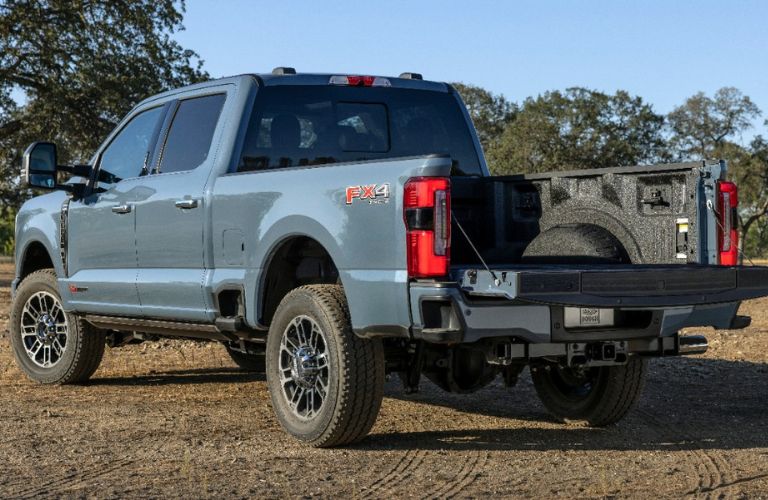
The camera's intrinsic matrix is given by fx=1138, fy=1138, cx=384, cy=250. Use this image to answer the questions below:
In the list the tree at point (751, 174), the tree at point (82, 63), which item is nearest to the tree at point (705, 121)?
the tree at point (751, 174)

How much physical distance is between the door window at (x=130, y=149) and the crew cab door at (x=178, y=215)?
251 mm

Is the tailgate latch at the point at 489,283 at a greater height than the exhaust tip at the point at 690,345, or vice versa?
the tailgate latch at the point at 489,283

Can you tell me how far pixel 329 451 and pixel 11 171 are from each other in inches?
951

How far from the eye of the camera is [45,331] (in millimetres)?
9047

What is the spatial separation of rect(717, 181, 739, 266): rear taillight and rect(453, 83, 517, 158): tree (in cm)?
5536

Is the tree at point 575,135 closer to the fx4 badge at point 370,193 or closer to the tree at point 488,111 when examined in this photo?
the tree at point 488,111

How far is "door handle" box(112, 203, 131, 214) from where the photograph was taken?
768 centimetres

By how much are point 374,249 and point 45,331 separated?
438 centimetres

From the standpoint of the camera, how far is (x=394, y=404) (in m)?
7.88

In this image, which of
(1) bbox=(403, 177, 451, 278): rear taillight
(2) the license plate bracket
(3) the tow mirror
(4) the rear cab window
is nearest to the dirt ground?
(2) the license plate bracket

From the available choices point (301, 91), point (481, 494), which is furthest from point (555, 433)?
point (301, 91)

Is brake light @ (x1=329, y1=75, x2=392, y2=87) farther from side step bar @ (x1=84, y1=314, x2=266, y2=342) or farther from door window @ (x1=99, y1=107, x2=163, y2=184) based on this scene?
side step bar @ (x1=84, y1=314, x2=266, y2=342)

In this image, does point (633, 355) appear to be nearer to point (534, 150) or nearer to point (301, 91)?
point (301, 91)

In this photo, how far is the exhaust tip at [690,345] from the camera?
20.3 ft
